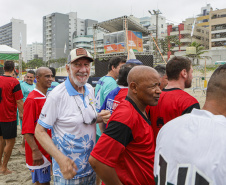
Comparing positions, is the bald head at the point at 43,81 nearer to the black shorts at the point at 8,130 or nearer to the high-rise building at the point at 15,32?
the black shorts at the point at 8,130

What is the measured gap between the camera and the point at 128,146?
4.88 ft

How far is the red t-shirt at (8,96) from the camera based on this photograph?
4305 millimetres

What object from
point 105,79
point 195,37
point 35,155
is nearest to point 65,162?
point 35,155

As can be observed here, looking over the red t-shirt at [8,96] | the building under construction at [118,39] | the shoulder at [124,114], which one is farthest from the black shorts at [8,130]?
the building under construction at [118,39]

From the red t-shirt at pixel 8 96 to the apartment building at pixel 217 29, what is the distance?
58538mm

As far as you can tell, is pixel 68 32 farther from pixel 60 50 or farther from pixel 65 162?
pixel 65 162

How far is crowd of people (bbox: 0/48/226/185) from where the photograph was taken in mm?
890

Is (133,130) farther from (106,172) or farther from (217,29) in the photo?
(217,29)

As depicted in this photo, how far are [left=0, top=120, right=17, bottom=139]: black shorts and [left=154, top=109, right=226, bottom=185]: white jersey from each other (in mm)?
4010

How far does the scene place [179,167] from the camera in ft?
3.02

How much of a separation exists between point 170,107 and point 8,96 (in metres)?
3.48

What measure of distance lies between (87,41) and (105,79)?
8758cm

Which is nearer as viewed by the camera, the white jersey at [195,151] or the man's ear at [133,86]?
the white jersey at [195,151]

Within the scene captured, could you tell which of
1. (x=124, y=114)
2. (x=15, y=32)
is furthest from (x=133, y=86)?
(x=15, y=32)
